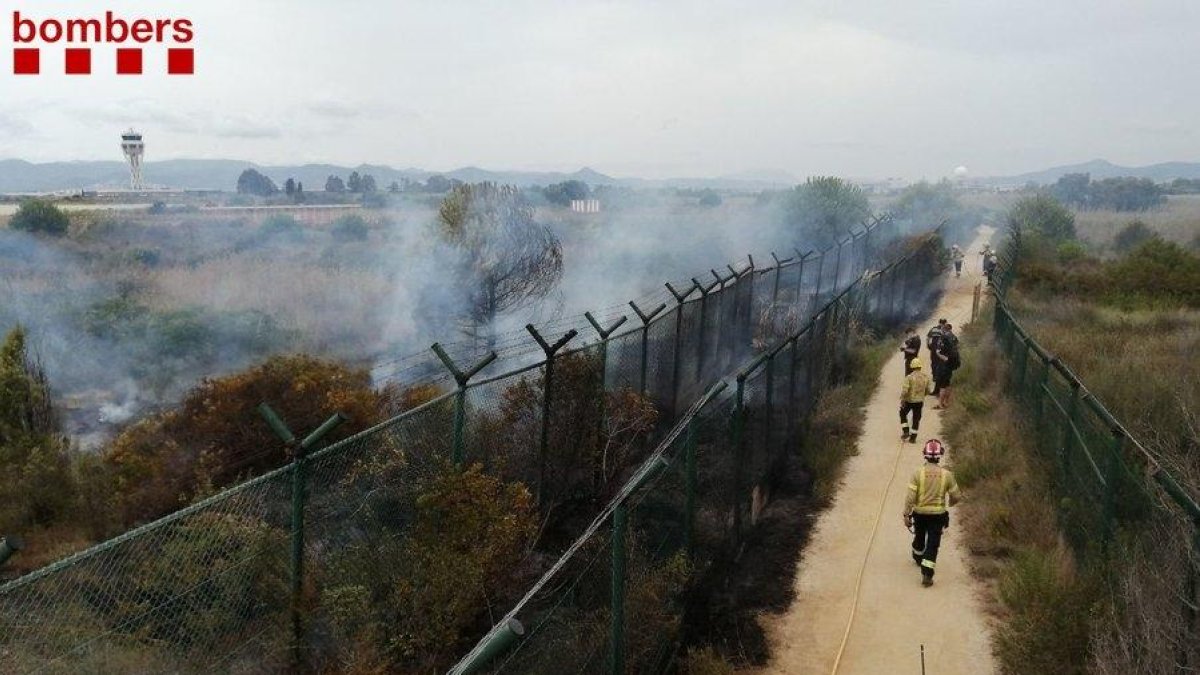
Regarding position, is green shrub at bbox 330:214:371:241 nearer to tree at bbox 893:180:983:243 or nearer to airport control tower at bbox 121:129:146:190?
tree at bbox 893:180:983:243

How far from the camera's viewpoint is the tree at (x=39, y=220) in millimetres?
34031

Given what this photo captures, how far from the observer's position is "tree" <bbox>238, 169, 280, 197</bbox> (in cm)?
9050

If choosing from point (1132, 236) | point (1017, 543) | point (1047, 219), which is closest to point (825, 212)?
point (1047, 219)

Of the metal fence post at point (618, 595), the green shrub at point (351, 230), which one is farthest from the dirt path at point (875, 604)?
the green shrub at point (351, 230)

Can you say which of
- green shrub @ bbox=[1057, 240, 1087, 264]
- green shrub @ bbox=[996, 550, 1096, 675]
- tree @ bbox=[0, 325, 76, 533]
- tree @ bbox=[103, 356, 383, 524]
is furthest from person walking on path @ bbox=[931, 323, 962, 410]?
green shrub @ bbox=[1057, 240, 1087, 264]

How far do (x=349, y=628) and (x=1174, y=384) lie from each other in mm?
10902

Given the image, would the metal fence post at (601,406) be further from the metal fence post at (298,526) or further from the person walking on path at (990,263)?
the person walking on path at (990,263)

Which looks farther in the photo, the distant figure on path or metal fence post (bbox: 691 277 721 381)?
the distant figure on path

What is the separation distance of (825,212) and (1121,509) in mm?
31947

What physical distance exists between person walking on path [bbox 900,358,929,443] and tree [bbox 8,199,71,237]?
34.7 m

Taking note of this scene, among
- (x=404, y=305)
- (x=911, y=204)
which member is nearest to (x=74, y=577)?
(x=404, y=305)

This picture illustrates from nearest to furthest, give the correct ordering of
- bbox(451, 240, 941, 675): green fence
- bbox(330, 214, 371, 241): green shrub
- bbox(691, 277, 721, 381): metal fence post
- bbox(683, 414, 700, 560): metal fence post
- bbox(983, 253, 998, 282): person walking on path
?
bbox(451, 240, 941, 675): green fence < bbox(683, 414, 700, 560): metal fence post < bbox(691, 277, 721, 381): metal fence post < bbox(983, 253, 998, 282): person walking on path < bbox(330, 214, 371, 241): green shrub

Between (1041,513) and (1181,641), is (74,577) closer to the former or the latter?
(1181,641)

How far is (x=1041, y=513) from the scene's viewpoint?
8.18 metres
